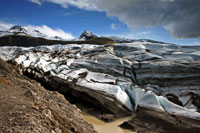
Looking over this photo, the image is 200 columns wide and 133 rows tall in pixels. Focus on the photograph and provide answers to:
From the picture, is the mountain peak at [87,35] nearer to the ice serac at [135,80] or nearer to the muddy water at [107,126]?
the ice serac at [135,80]

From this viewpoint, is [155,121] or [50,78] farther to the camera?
[50,78]

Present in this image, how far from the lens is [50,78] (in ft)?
39.7

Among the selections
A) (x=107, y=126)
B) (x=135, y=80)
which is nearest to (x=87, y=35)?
(x=135, y=80)

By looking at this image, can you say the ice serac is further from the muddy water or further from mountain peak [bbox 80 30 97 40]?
mountain peak [bbox 80 30 97 40]

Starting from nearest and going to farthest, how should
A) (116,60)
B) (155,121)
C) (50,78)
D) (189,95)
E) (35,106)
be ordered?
(35,106) → (155,121) → (189,95) → (50,78) → (116,60)

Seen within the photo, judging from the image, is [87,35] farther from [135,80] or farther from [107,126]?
[107,126]

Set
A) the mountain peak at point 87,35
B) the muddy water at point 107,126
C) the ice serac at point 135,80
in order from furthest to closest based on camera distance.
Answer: the mountain peak at point 87,35, the ice serac at point 135,80, the muddy water at point 107,126

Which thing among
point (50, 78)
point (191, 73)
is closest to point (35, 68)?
point (50, 78)

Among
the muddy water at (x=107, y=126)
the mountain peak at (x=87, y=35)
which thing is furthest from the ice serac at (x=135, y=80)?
the mountain peak at (x=87, y=35)

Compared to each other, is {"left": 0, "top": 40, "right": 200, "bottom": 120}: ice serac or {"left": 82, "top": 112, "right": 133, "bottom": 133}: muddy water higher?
{"left": 0, "top": 40, "right": 200, "bottom": 120}: ice serac

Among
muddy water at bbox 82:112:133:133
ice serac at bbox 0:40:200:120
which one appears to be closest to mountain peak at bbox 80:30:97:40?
ice serac at bbox 0:40:200:120

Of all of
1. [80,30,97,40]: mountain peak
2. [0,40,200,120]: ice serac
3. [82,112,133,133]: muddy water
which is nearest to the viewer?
[82,112,133,133]: muddy water

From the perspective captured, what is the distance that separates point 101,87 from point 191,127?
204 inches

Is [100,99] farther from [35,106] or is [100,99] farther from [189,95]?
[189,95]
